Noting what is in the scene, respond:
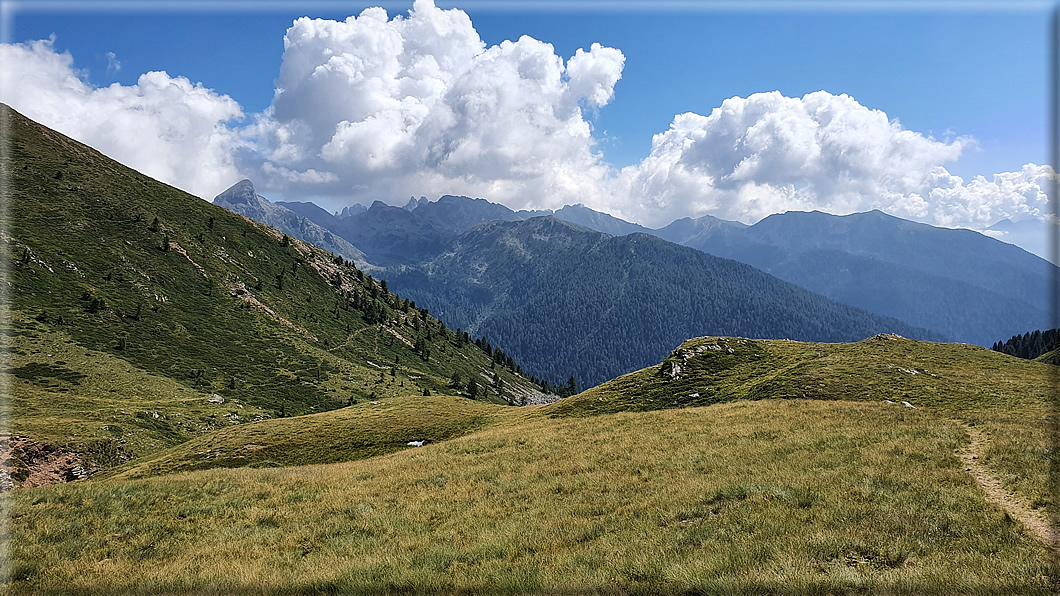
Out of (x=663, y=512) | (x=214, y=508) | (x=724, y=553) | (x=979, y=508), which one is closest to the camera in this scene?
(x=724, y=553)

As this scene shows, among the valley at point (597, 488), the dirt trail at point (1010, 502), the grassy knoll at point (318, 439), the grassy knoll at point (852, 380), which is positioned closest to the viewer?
the valley at point (597, 488)

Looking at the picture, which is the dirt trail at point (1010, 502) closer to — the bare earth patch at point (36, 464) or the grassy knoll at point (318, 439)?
the grassy knoll at point (318, 439)

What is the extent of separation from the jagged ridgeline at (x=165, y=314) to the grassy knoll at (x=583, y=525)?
39.0m

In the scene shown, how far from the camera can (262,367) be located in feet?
359

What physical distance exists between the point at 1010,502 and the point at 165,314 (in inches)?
5633

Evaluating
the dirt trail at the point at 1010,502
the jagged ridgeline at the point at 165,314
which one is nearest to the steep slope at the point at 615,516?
the dirt trail at the point at 1010,502

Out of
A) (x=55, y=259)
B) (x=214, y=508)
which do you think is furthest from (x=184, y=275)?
(x=214, y=508)

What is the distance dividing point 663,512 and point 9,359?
321ft

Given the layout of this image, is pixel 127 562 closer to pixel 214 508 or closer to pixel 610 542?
pixel 214 508

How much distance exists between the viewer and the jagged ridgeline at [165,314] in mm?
71619

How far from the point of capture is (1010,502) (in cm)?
1223

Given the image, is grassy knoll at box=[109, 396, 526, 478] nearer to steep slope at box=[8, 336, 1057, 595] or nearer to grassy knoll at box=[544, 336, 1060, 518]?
grassy knoll at box=[544, 336, 1060, 518]

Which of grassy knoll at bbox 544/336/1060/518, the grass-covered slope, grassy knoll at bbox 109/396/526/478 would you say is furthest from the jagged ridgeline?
the grass-covered slope

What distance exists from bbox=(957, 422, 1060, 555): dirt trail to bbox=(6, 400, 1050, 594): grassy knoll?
458 millimetres
